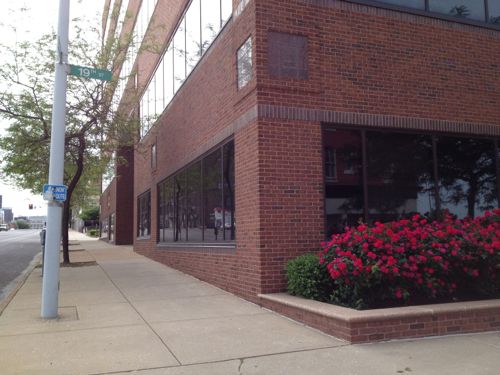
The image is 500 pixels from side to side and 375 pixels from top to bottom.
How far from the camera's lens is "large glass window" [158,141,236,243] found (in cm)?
985

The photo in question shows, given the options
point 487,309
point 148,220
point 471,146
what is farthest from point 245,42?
point 148,220

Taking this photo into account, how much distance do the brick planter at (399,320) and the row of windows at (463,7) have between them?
231 inches

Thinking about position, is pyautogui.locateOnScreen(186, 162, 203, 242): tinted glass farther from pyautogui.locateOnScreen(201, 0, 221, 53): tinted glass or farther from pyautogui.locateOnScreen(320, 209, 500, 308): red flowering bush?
pyautogui.locateOnScreen(320, 209, 500, 308): red flowering bush

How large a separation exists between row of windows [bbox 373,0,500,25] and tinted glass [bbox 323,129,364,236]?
2910 millimetres

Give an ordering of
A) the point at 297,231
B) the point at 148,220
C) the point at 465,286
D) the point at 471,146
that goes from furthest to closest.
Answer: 1. the point at 148,220
2. the point at 471,146
3. the point at 297,231
4. the point at 465,286

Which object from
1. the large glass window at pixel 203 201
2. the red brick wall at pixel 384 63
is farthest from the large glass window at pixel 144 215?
the red brick wall at pixel 384 63

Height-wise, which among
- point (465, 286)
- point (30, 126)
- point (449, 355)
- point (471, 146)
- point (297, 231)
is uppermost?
point (30, 126)

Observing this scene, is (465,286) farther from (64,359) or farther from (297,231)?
(64,359)

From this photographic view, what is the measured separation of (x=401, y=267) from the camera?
6.68m

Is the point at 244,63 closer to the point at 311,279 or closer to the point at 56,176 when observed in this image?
the point at 56,176

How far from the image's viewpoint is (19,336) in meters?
6.35

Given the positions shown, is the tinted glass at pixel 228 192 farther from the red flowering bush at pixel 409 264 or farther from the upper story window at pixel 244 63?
the red flowering bush at pixel 409 264

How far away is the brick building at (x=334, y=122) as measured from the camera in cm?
813

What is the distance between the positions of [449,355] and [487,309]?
1458mm
